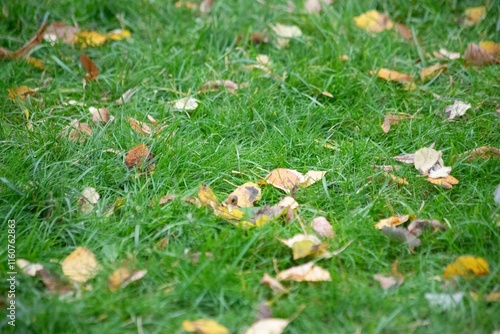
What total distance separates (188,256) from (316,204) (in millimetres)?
614

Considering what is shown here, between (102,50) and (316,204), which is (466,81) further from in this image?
(102,50)

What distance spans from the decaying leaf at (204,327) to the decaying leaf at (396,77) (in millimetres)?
1891

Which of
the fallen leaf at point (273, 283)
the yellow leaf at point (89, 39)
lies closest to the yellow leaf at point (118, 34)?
the yellow leaf at point (89, 39)

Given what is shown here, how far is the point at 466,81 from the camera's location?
345 cm

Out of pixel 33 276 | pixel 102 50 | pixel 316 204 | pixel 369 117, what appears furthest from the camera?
pixel 102 50

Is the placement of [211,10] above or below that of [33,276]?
above

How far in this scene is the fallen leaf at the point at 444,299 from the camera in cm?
210

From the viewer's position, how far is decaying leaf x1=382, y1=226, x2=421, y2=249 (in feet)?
7.81

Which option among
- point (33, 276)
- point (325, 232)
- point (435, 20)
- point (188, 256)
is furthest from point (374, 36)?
point (33, 276)

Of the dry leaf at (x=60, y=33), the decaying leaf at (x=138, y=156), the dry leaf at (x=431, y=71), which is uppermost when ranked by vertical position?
the dry leaf at (x=60, y=33)

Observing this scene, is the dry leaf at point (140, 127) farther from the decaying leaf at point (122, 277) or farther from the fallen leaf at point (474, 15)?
A: the fallen leaf at point (474, 15)

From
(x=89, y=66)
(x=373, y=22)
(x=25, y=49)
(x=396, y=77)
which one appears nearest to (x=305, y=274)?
(x=396, y=77)

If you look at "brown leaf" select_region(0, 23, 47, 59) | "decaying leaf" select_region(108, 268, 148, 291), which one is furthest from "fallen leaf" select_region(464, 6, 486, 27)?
"decaying leaf" select_region(108, 268, 148, 291)

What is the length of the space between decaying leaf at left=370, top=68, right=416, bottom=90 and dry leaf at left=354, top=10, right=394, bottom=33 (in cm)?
50
